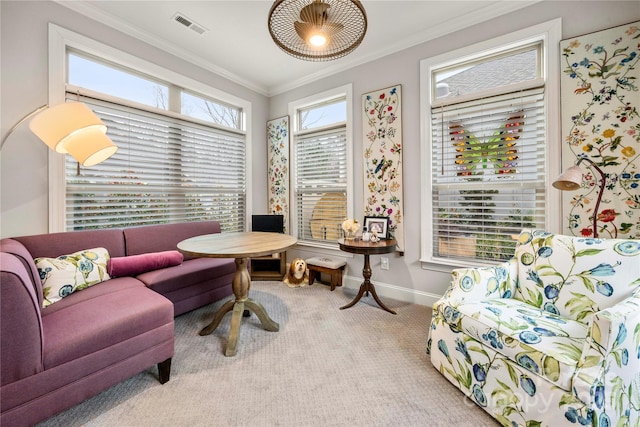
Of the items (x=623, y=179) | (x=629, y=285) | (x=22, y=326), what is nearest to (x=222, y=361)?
(x=22, y=326)

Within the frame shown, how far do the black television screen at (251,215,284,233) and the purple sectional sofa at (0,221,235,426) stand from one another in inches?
57.2

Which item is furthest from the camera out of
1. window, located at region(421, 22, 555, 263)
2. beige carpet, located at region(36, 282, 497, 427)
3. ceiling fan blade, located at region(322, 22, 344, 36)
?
window, located at region(421, 22, 555, 263)

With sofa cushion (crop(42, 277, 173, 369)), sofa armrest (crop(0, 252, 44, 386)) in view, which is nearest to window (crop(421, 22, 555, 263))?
sofa cushion (crop(42, 277, 173, 369))

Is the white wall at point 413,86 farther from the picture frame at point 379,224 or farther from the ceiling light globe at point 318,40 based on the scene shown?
the ceiling light globe at point 318,40

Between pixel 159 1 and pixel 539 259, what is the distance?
3549 millimetres

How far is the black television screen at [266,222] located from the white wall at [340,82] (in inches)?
38.3

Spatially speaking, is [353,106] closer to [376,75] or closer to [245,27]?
[376,75]

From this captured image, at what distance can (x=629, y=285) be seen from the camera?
1332 millimetres

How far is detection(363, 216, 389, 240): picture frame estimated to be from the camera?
2744 millimetres

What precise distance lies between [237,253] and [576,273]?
2.07 meters

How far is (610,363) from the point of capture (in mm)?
1012

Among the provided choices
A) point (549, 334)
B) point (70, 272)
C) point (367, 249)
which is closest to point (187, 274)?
point (70, 272)

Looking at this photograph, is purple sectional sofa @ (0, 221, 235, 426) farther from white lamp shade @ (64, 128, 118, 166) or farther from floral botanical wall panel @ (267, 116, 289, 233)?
floral botanical wall panel @ (267, 116, 289, 233)

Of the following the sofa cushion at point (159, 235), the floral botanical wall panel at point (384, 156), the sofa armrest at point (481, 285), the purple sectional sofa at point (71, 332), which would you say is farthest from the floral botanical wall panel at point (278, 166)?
the sofa armrest at point (481, 285)
